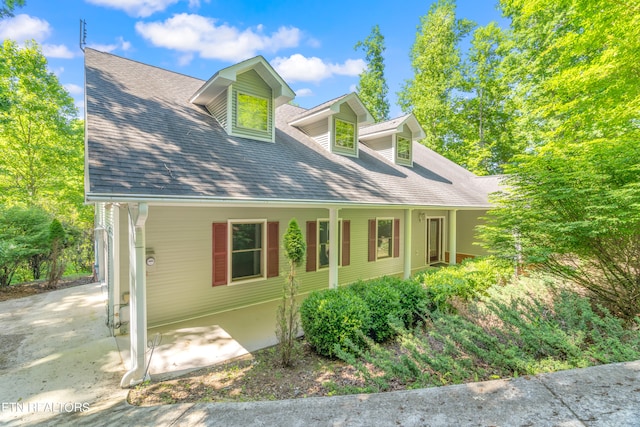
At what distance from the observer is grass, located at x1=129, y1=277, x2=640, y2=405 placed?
9.55 ft

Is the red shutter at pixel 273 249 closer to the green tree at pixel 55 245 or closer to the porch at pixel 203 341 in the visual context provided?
the porch at pixel 203 341

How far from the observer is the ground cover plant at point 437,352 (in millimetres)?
→ 2955

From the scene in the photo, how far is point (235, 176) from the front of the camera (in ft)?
19.2

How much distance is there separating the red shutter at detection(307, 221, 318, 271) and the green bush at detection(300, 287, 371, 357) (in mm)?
3325

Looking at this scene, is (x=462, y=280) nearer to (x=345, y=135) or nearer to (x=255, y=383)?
(x=255, y=383)

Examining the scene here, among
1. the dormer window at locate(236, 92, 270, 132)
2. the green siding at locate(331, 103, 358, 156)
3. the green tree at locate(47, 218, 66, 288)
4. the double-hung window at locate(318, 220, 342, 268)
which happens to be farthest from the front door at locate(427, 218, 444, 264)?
the green tree at locate(47, 218, 66, 288)

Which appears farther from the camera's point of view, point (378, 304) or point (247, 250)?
point (247, 250)

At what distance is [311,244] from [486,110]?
19.8 metres

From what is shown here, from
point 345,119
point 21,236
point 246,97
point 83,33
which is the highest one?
point 83,33

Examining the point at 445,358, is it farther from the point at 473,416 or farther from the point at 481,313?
the point at 481,313

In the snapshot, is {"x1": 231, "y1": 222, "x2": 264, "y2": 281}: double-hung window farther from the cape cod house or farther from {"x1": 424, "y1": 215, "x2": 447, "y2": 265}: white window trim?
{"x1": 424, "y1": 215, "x2": 447, "y2": 265}: white window trim

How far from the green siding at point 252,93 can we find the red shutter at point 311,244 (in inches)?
113


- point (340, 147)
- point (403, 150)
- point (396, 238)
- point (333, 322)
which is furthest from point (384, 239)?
point (333, 322)

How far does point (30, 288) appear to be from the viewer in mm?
9797
